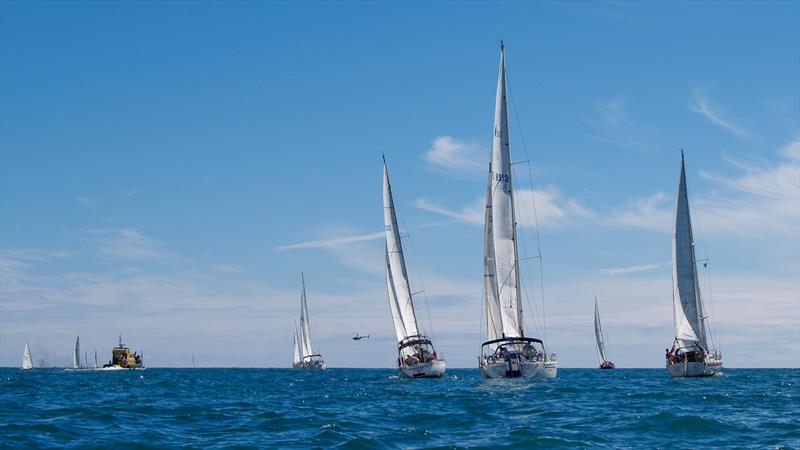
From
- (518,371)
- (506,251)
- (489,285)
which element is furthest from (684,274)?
→ (518,371)

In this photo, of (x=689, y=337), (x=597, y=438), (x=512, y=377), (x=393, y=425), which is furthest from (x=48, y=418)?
(x=689, y=337)

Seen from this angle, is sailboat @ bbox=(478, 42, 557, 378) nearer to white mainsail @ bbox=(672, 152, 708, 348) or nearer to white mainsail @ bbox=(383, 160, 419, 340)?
white mainsail @ bbox=(383, 160, 419, 340)

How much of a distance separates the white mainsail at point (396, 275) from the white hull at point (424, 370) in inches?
200

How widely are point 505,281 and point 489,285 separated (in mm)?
7804

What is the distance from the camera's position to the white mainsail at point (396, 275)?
78.4 meters

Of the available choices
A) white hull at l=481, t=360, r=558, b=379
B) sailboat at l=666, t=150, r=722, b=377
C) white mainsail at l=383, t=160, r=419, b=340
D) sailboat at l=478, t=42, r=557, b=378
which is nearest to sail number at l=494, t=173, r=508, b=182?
sailboat at l=478, t=42, r=557, b=378

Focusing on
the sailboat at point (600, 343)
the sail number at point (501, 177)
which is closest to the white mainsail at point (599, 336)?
the sailboat at point (600, 343)

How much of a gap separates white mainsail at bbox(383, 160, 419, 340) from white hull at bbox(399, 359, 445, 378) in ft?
16.7

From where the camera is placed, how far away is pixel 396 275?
7900 cm

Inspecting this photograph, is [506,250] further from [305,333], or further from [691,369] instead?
[305,333]

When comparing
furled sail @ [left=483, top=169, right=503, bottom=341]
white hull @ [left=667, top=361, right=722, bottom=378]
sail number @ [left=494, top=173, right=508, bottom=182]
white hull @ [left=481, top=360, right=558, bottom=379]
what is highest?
sail number @ [left=494, top=173, right=508, bottom=182]

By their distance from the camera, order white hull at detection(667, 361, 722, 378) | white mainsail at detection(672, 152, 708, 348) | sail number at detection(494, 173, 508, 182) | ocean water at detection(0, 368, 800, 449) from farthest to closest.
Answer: white mainsail at detection(672, 152, 708, 348), white hull at detection(667, 361, 722, 378), sail number at detection(494, 173, 508, 182), ocean water at detection(0, 368, 800, 449)

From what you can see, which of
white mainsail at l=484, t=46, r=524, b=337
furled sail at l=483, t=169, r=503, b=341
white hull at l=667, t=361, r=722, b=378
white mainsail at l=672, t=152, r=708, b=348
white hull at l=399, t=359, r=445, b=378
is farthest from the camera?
white mainsail at l=672, t=152, r=708, b=348

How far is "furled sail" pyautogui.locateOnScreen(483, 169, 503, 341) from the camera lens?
69.8 m
